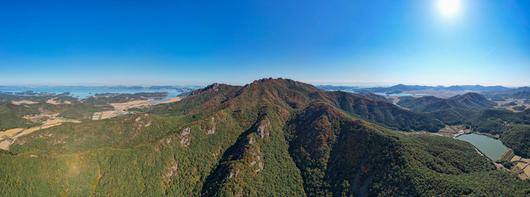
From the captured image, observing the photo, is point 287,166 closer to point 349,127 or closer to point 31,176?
point 349,127

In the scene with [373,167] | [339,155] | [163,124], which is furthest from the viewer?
[163,124]

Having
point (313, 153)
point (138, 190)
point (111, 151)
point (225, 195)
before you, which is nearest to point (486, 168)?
point (313, 153)

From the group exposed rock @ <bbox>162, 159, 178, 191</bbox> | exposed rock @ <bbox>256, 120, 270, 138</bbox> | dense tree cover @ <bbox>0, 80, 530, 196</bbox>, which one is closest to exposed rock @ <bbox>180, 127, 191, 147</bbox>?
dense tree cover @ <bbox>0, 80, 530, 196</bbox>

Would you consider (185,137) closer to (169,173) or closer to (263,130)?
(169,173)

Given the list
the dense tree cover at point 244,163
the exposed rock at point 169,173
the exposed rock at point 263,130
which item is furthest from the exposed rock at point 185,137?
the exposed rock at point 263,130

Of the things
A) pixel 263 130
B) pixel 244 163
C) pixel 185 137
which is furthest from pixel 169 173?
pixel 263 130

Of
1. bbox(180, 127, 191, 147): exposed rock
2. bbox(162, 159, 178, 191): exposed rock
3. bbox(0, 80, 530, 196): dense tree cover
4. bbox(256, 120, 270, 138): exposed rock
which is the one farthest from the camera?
bbox(256, 120, 270, 138): exposed rock

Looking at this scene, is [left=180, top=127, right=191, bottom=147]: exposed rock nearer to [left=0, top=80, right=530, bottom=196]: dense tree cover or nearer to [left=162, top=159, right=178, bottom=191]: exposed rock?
[left=0, top=80, right=530, bottom=196]: dense tree cover

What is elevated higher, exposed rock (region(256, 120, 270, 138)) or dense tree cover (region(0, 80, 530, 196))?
exposed rock (region(256, 120, 270, 138))
